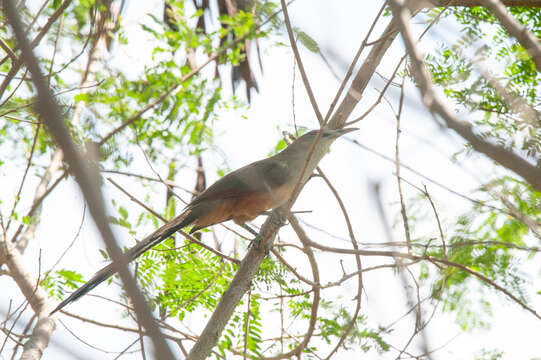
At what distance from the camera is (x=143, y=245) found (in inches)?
131

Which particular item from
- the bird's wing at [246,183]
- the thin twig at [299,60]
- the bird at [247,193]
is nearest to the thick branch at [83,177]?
the thin twig at [299,60]

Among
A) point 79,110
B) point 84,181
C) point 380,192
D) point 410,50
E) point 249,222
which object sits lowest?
point 84,181

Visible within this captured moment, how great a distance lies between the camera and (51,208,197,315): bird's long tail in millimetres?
2938

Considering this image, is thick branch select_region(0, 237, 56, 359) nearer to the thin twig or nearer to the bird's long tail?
the bird's long tail

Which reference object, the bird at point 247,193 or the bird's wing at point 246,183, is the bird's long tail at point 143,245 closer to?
the bird at point 247,193

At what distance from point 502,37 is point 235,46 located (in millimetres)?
2902

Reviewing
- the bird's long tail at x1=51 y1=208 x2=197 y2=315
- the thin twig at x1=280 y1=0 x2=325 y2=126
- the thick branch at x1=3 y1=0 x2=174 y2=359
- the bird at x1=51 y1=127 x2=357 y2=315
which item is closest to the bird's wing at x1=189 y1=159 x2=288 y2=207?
the bird at x1=51 y1=127 x2=357 y2=315

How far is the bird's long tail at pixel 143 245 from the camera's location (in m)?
2.94

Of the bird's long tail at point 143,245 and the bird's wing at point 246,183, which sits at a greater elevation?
the bird's wing at point 246,183

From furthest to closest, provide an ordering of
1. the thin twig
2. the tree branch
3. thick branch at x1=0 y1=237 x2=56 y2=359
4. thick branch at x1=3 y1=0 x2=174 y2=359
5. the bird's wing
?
the bird's wing, thick branch at x1=0 y1=237 x2=56 y2=359, the thin twig, the tree branch, thick branch at x1=3 y1=0 x2=174 y2=359

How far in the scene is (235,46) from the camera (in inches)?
222

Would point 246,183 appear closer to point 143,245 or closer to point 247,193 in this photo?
point 247,193

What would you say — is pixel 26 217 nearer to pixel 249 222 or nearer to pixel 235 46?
pixel 249 222

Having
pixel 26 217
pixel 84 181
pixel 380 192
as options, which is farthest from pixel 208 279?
pixel 84 181
